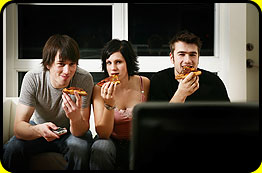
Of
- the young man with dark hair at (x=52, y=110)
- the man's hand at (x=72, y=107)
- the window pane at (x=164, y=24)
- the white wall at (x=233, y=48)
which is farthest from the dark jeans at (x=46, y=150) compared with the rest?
the white wall at (x=233, y=48)

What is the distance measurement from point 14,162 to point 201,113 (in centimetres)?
95

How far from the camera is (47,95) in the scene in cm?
155

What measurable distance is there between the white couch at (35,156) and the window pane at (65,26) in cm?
26

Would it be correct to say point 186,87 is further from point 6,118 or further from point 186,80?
point 6,118

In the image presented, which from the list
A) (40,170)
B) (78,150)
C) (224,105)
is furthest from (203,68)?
(40,170)

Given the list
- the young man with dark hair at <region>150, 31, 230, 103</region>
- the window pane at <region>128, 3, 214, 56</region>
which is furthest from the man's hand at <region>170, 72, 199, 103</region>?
the window pane at <region>128, 3, 214, 56</region>

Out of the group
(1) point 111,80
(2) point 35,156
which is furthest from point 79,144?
(1) point 111,80

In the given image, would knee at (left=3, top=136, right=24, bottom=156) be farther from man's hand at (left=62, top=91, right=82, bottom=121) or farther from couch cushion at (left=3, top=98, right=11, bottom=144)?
man's hand at (left=62, top=91, right=82, bottom=121)

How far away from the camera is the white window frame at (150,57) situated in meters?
1.59

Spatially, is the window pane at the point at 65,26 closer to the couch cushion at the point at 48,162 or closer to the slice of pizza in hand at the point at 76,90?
the slice of pizza in hand at the point at 76,90

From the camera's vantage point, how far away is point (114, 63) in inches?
61.9

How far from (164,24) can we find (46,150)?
2.88ft

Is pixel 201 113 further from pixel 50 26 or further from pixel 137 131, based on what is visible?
pixel 50 26

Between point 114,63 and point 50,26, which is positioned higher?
point 50,26
